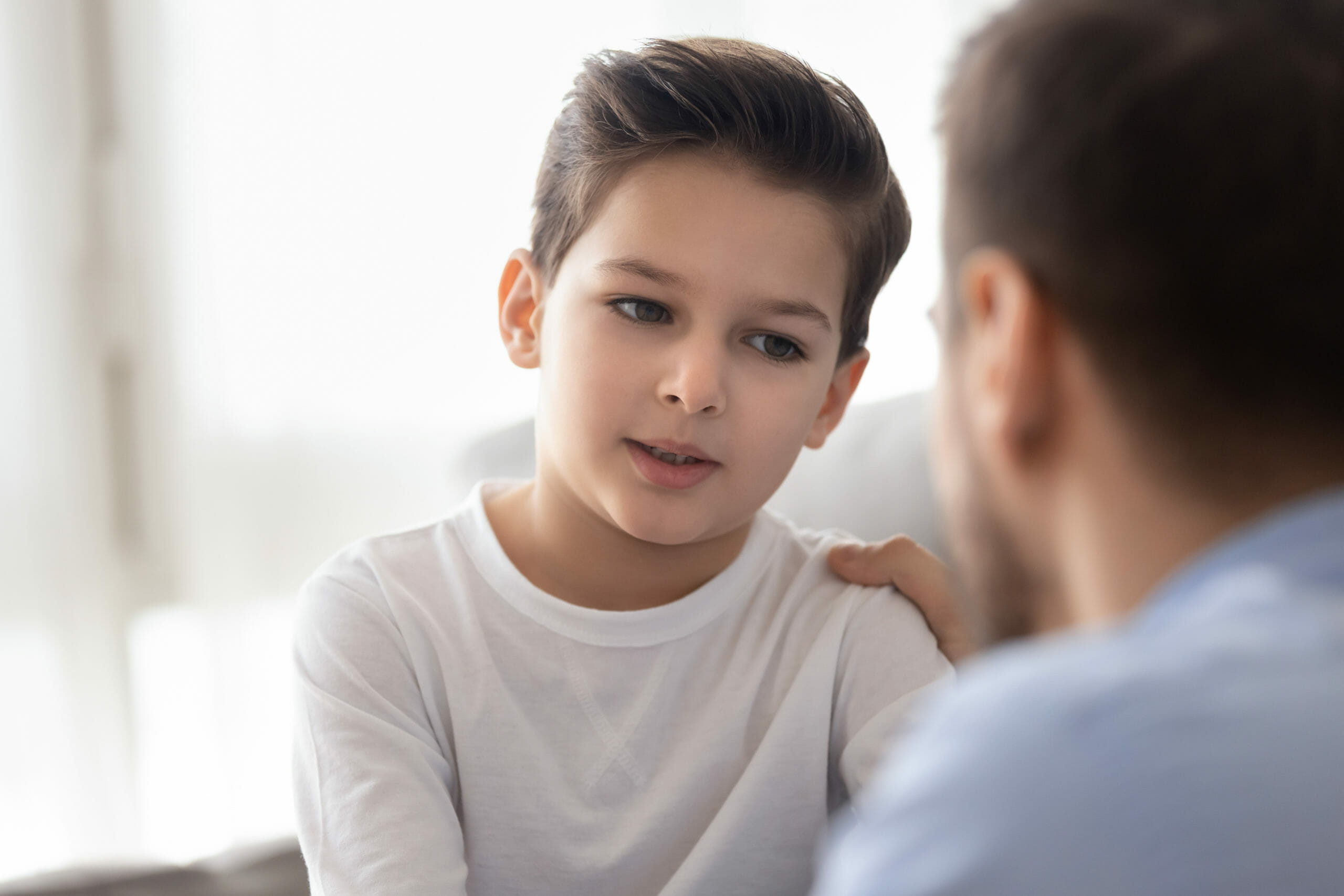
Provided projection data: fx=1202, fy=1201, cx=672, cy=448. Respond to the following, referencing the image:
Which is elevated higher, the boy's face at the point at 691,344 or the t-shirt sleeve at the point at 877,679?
the boy's face at the point at 691,344

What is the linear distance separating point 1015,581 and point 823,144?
1.92 ft

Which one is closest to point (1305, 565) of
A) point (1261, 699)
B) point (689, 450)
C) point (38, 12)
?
point (1261, 699)

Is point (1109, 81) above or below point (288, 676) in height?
above

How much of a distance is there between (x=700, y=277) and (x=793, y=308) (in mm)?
86

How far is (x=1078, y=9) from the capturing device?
1.73 feet

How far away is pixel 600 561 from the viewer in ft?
3.65

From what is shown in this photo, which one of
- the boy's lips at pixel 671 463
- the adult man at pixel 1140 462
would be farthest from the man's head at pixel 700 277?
the adult man at pixel 1140 462

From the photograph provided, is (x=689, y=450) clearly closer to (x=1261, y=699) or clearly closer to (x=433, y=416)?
(x=1261, y=699)

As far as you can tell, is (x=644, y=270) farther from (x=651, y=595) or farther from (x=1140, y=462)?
(x=1140, y=462)

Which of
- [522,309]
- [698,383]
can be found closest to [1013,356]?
[698,383]

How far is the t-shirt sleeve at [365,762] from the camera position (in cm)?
93

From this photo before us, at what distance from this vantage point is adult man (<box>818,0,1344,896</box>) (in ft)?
1.25

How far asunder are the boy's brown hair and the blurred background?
77 centimetres

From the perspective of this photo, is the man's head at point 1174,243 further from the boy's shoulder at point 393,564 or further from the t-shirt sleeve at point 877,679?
the boy's shoulder at point 393,564
